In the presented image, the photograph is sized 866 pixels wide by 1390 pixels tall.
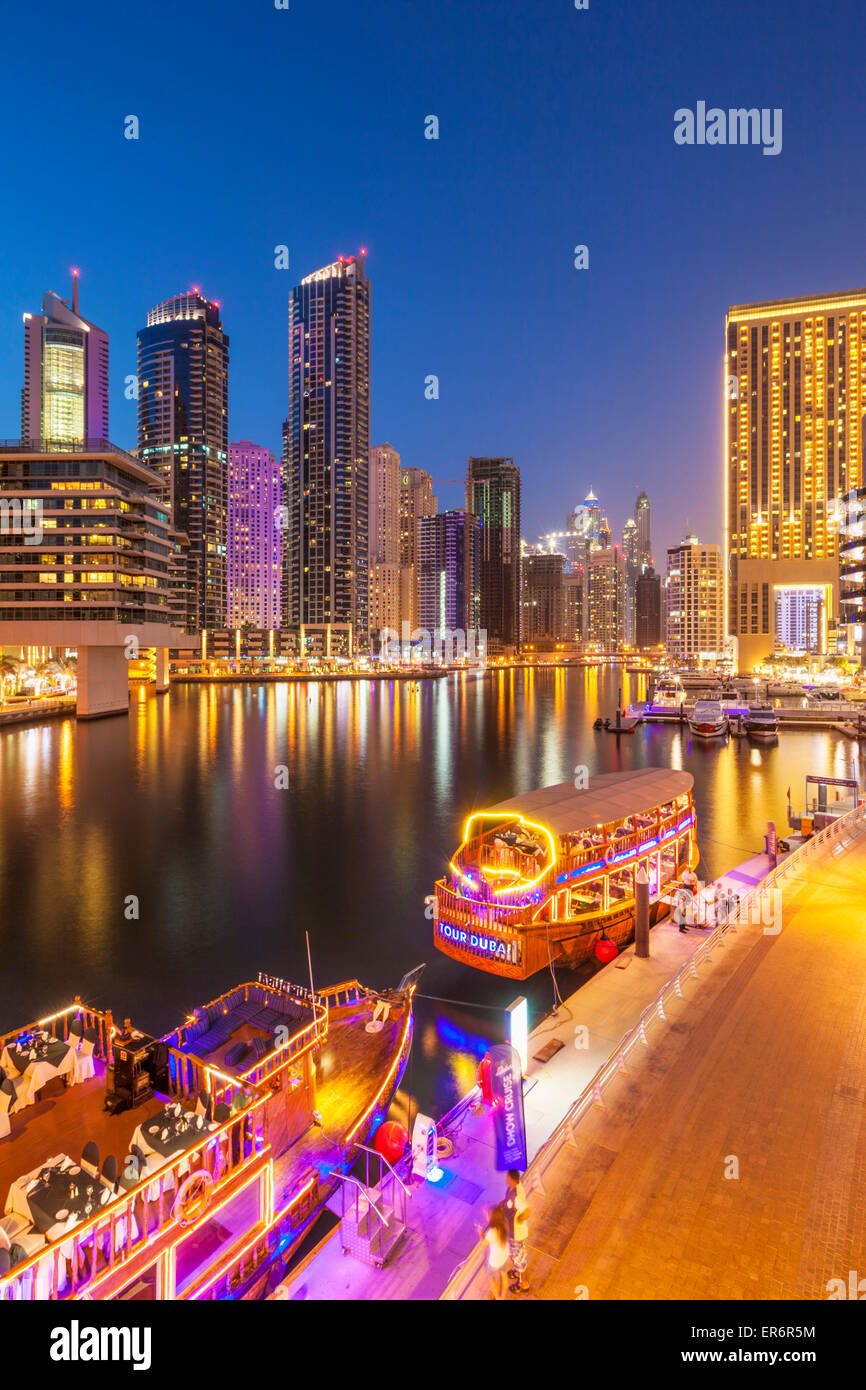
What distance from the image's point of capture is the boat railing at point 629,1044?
6352 millimetres

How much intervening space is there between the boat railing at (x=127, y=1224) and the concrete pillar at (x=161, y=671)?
11296cm

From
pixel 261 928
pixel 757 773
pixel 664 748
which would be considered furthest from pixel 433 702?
pixel 261 928

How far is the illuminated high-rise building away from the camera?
156 metres

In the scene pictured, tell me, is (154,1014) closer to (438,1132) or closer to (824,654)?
(438,1132)

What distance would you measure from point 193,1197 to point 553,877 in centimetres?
1060

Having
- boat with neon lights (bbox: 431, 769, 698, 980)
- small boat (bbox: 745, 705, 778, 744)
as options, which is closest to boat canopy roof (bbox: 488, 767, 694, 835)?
boat with neon lights (bbox: 431, 769, 698, 980)

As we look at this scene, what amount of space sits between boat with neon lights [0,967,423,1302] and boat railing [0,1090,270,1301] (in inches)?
0.6

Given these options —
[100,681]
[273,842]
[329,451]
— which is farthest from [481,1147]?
[329,451]

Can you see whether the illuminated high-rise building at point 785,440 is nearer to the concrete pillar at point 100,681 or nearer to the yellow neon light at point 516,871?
the concrete pillar at point 100,681

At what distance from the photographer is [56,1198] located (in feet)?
22.1
